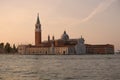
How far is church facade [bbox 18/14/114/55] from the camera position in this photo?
135 metres

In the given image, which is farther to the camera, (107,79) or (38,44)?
(38,44)

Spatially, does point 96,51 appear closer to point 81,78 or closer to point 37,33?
point 37,33

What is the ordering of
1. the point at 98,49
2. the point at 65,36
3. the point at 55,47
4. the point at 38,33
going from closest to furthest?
the point at 55,47, the point at 38,33, the point at 98,49, the point at 65,36

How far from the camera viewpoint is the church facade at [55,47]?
135000 millimetres

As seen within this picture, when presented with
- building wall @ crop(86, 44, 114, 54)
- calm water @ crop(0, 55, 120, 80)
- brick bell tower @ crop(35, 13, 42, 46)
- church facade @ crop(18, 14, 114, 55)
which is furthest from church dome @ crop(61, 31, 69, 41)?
calm water @ crop(0, 55, 120, 80)

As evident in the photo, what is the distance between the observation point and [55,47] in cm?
13550

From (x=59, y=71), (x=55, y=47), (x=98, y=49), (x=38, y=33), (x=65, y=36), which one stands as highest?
(x=38, y=33)

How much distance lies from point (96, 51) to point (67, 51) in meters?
17.5

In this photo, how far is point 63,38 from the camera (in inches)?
5659

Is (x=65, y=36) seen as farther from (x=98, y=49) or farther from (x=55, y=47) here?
(x=98, y=49)

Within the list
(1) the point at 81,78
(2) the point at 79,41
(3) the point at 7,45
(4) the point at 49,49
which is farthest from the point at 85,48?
(1) the point at 81,78

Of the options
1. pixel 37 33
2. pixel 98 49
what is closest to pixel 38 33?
pixel 37 33

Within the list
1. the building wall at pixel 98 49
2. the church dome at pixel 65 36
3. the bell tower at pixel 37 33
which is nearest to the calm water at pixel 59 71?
the bell tower at pixel 37 33

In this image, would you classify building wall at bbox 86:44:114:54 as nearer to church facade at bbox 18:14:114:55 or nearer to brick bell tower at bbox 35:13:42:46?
church facade at bbox 18:14:114:55
